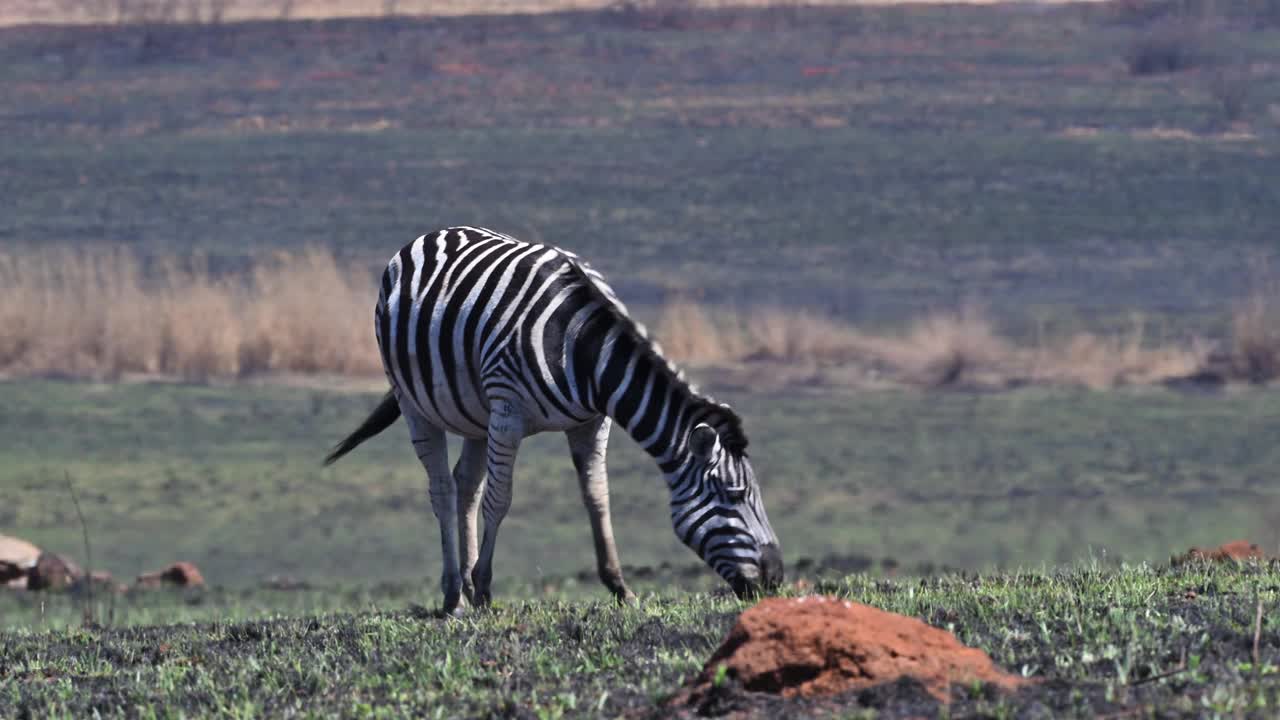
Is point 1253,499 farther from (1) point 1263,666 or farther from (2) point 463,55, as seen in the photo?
(2) point 463,55

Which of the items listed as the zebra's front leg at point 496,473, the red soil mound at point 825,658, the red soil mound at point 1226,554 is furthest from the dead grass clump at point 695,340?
the red soil mound at point 825,658

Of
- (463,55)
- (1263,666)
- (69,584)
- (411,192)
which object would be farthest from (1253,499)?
(463,55)

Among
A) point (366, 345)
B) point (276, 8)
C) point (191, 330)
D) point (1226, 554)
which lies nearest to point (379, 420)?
point (1226, 554)

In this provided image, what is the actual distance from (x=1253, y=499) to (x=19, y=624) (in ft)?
38.5

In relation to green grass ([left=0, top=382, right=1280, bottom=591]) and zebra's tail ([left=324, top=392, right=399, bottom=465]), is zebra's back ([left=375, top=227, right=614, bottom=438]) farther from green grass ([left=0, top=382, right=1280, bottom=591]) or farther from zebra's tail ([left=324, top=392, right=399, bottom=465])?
green grass ([left=0, top=382, right=1280, bottom=591])

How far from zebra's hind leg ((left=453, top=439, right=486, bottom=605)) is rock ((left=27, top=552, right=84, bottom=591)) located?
5.89 meters

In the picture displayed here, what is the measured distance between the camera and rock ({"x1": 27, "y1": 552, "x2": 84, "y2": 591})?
675 inches

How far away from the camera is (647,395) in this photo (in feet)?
35.2

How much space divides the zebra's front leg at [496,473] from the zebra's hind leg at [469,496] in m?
0.68

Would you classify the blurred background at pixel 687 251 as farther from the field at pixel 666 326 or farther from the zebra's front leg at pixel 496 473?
the zebra's front leg at pixel 496 473

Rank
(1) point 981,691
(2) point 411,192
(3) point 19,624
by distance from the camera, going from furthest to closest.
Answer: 1. (2) point 411,192
2. (3) point 19,624
3. (1) point 981,691

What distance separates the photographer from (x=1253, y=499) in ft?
72.2

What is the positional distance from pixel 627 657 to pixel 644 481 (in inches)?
539

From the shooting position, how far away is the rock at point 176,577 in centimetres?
1730
